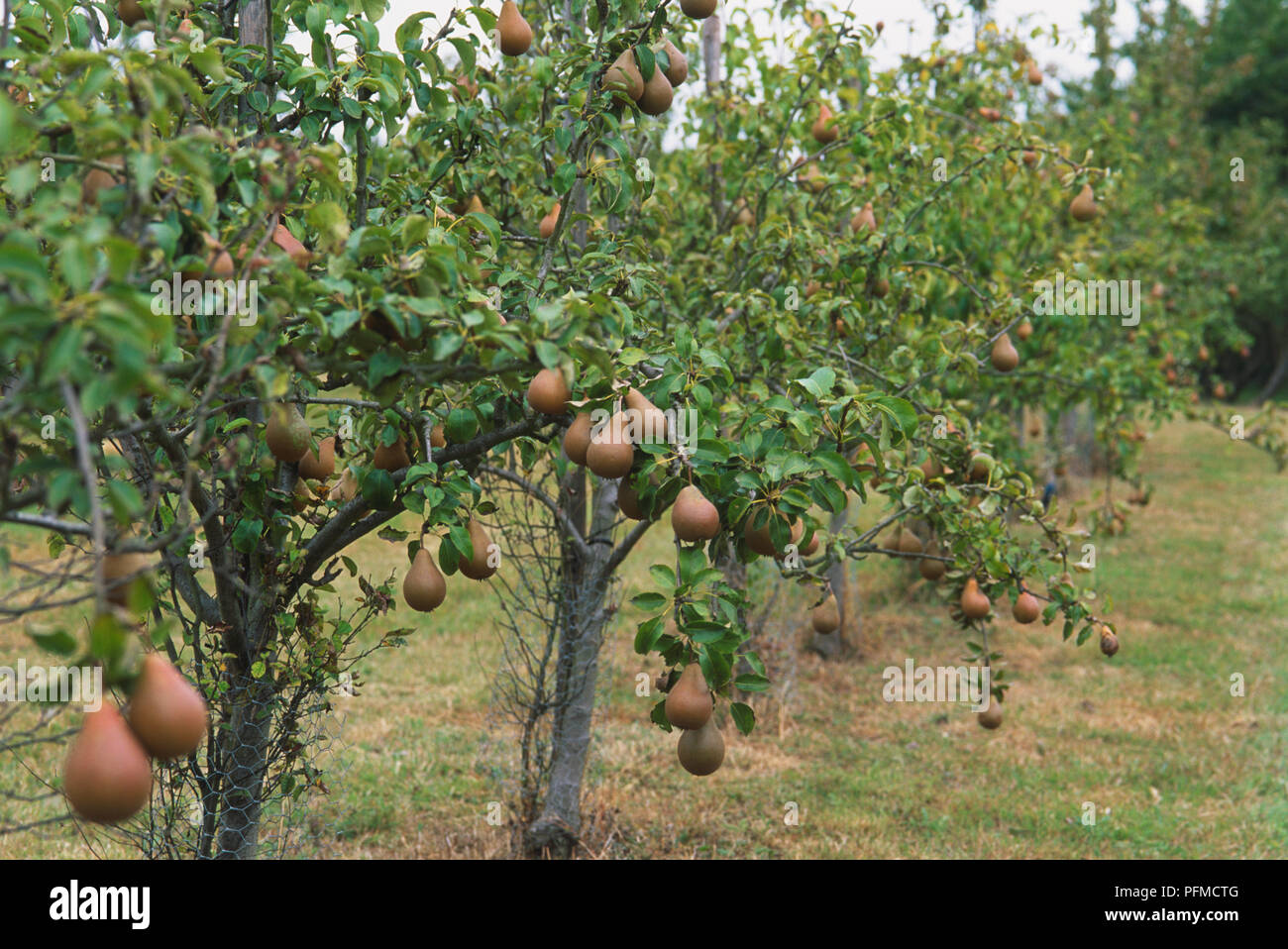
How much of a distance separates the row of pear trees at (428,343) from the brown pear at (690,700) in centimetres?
2

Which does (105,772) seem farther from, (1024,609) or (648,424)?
(1024,609)

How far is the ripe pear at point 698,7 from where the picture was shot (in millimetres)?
2332

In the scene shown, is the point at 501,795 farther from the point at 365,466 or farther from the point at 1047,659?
the point at 1047,659

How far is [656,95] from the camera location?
238 centimetres

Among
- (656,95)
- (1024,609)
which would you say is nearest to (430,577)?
(656,95)

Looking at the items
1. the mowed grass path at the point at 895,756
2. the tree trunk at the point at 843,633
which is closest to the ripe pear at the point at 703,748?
the mowed grass path at the point at 895,756

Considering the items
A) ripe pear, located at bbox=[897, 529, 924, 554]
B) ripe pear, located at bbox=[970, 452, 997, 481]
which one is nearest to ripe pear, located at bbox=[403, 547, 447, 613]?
ripe pear, located at bbox=[970, 452, 997, 481]

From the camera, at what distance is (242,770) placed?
2.61m

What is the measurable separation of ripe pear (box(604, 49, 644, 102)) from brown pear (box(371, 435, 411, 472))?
35.3 inches

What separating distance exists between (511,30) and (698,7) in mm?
494

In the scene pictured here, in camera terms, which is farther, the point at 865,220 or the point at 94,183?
the point at 865,220

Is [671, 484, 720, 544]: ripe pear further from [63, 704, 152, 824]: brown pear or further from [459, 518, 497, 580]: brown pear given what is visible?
[63, 704, 152, 824]: brown pear

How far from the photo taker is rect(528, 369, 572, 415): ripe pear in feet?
6.02

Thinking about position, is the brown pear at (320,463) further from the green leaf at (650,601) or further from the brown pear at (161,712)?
the brown pear at (161,712)
